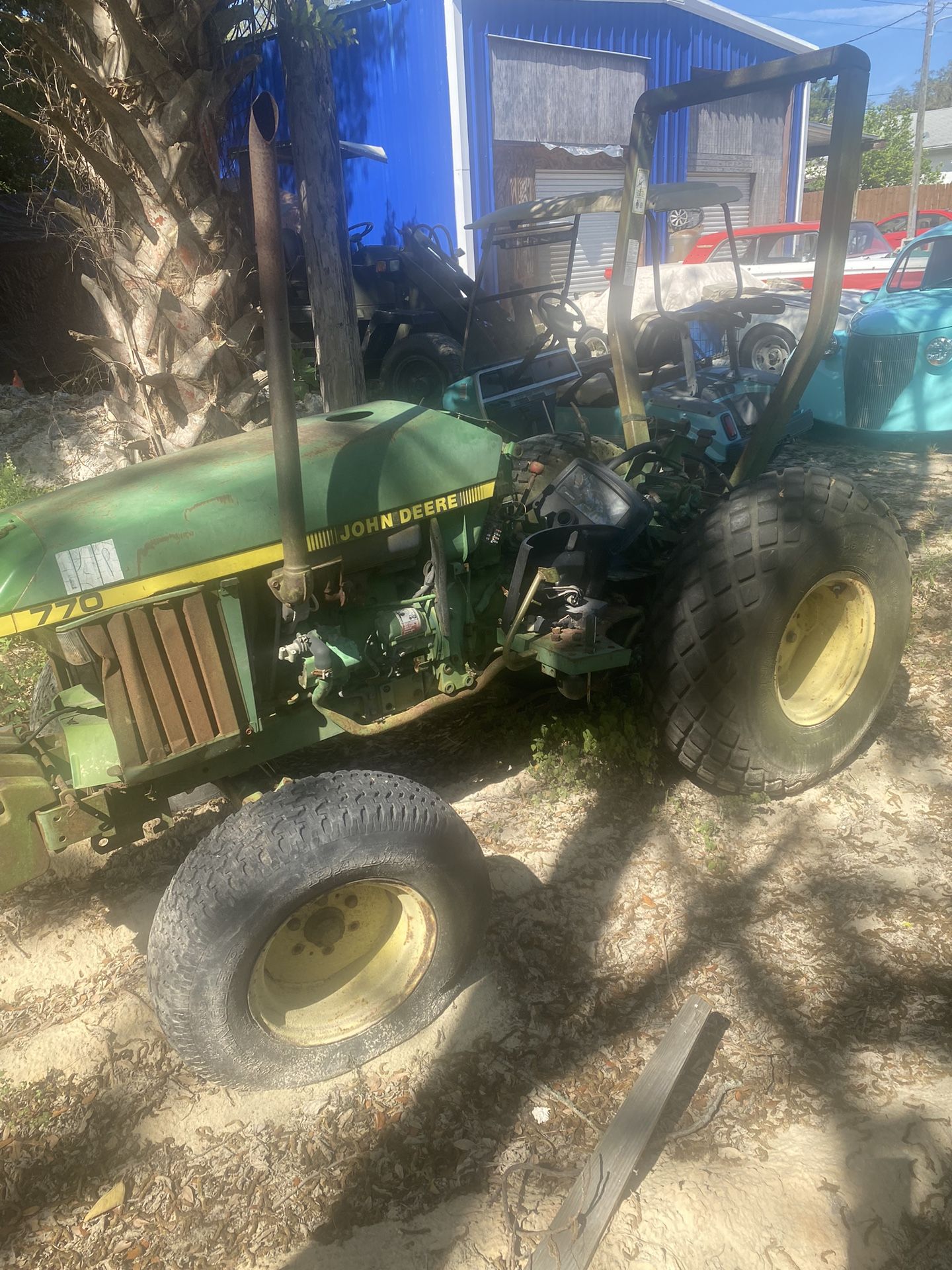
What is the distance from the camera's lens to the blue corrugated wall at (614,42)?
12.9 metres

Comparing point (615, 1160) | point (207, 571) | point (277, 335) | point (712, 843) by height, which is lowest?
point (712, 843)

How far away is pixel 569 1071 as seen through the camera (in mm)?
2307

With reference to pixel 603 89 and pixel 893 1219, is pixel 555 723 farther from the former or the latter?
pixel 603 89

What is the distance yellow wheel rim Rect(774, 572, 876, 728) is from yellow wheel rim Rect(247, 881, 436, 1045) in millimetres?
1581

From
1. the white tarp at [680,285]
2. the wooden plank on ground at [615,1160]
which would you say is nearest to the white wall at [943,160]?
the white tarp at [680,285]

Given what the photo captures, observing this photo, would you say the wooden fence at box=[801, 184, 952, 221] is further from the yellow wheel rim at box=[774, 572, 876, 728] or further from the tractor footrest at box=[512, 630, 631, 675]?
the tractor footrest at box=[512, 630, 631, 675]

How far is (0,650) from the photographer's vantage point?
4176 mm

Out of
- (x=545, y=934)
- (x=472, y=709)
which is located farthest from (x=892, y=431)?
(x=545, y=934)

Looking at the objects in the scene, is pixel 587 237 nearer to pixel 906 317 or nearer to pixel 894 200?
pixel 906 317

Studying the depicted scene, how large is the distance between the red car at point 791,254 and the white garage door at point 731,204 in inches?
175

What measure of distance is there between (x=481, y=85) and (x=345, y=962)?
13.8 m

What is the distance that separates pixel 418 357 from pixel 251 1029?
7.34m

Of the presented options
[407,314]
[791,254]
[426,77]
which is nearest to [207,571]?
[407,314]

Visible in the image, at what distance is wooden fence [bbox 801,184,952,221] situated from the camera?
26.1 metres
